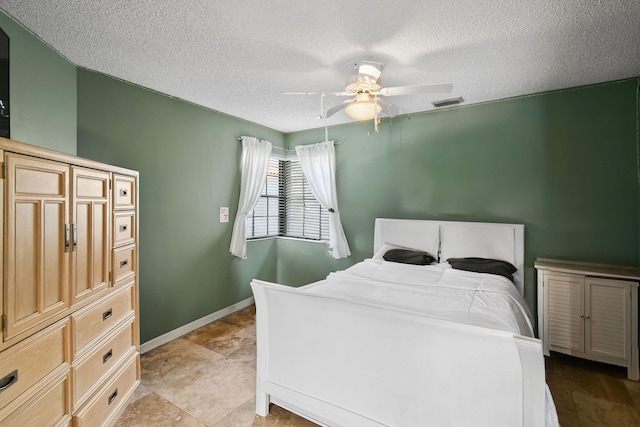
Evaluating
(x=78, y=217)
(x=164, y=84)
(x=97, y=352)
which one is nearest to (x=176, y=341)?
(x=97, y=352)

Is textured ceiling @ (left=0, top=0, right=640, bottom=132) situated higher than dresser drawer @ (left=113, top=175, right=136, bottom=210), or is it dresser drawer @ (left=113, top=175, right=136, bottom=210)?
textured ceiling @ (left=0, top=0, right=640, bottom=132)

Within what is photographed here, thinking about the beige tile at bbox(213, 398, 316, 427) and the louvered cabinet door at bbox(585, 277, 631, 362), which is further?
the louvered cabinet door at bbox(585, 277, 631, 362)

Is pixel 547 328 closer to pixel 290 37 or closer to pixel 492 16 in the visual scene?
pixel 492 16

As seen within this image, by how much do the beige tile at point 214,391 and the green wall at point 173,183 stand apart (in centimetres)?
84

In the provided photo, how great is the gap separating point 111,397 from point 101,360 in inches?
11.9

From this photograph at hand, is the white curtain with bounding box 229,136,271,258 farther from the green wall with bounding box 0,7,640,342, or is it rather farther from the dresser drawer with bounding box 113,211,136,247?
the dresser drawer with bounding box 113,211,136,247

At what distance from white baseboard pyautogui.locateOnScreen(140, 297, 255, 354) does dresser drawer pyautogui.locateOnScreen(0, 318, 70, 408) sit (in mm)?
1525

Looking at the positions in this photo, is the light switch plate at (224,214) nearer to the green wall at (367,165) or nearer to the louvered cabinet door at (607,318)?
the green wall at (367,165)

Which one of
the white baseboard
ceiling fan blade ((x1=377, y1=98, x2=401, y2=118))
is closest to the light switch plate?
the white baseboard

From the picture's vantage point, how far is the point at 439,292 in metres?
2.37

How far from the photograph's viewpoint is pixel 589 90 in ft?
9.06

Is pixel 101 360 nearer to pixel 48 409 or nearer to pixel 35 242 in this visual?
pixel 48 409

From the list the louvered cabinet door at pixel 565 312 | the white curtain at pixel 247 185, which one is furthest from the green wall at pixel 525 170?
the white curtain at pixel 247 185

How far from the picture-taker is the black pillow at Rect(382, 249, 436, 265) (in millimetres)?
3254
